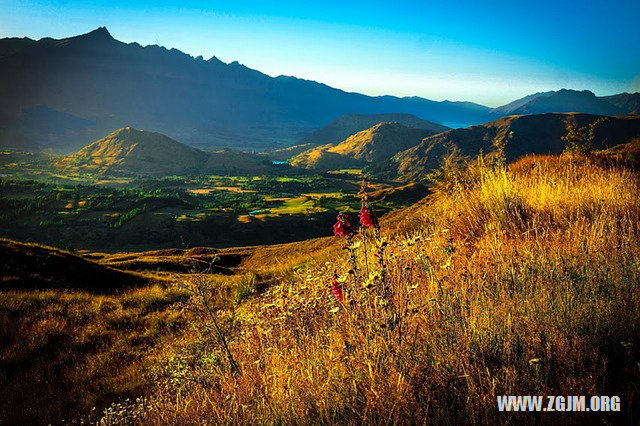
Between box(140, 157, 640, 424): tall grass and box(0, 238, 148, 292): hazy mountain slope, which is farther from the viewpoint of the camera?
box(0, 238, 148, 292): hazy mountain slope

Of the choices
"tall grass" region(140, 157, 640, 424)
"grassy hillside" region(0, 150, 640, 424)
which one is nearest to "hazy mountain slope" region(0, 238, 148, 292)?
"grassy hillside" region(0, 150, 640, 424)

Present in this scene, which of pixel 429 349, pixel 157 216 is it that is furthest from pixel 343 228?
pixel 157 216

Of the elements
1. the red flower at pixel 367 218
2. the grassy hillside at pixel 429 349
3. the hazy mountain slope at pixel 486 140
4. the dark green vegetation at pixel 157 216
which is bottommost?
the dark green vegetation at pixel 157 216

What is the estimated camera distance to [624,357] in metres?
2.88

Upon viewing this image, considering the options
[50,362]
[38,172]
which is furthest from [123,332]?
[38,172]

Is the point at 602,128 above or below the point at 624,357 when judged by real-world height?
above

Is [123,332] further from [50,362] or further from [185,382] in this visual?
[185,382]

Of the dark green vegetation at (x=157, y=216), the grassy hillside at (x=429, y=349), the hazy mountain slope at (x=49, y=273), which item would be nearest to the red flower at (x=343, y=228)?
the grassy hillside at (x=429, y=349)

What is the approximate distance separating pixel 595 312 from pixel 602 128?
204 meters

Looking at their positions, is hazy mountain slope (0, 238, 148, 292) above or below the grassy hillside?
below

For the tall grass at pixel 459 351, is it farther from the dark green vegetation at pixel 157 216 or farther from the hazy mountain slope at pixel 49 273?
the dark green vegetation at pixel 157 216

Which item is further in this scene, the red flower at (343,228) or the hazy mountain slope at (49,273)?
the hazy mountain slope at (49,273)

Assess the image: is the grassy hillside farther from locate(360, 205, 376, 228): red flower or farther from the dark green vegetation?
the dark green vegetation

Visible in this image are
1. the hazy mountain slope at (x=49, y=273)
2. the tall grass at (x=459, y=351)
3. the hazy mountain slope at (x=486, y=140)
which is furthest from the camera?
the hazy mountain slope at (x=486, y=140)
